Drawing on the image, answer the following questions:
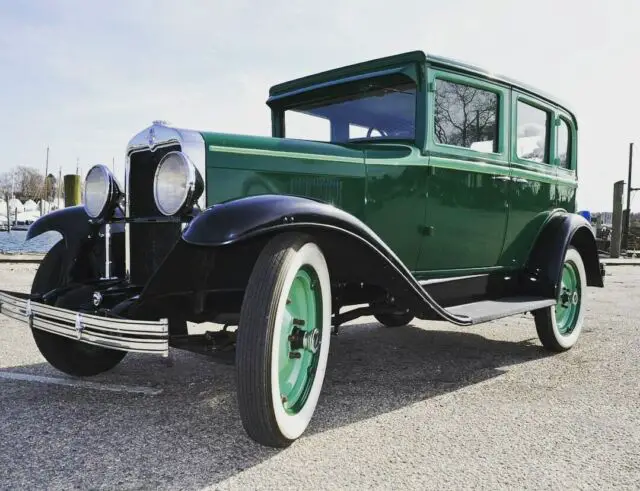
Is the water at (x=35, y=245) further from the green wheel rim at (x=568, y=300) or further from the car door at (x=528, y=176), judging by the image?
the green wheel rim at (x=568, y=300)

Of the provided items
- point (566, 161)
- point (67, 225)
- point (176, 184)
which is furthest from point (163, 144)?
point (566, 161)

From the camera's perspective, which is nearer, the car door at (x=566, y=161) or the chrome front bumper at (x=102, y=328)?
the chrome front bumper at (x=102, y=328)

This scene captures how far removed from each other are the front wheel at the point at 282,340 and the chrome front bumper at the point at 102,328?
1.17 ft

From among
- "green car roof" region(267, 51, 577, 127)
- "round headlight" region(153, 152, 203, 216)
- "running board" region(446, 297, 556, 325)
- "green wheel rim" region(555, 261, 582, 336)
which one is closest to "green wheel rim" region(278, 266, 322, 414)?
"round headlight" region(153, 152, 203, 216)

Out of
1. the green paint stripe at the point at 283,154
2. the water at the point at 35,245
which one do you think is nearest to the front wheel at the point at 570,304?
the green paint stripe at the point at 283,154

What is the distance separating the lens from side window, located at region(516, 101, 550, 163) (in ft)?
13.9

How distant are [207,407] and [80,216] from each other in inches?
54.3

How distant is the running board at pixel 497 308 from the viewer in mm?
3350

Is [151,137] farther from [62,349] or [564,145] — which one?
[564,145]

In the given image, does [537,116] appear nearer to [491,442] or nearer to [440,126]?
[440,126]

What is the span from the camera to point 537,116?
4488 millimetres

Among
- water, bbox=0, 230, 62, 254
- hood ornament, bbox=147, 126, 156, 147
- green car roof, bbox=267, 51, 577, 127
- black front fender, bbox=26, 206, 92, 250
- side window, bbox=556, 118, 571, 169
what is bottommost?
water, bbox=0, 230, 62, 254

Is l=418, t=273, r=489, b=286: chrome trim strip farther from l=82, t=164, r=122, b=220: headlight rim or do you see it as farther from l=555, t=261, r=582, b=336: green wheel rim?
l=82, t=164, r=122, b=220: headlight rim

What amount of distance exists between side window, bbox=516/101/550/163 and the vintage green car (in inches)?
0.8
